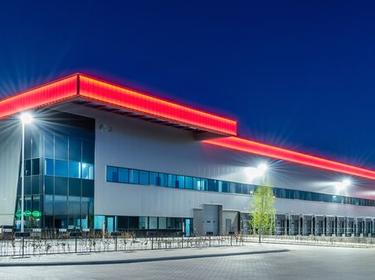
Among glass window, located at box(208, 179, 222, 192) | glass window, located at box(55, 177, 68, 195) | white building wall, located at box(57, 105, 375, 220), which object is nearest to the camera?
glass window, located at box(55, 177, 68, 195)

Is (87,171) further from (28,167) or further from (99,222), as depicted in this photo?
(28,167)

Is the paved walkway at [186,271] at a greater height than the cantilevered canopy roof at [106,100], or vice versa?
the cantilevered canopy roof at [106,100]

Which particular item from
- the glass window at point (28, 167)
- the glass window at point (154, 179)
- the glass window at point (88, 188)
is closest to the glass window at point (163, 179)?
the glass window at point (154, 179)

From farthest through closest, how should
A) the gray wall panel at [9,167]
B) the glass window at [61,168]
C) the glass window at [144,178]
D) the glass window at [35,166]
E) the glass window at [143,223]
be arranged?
1. the glass window at [144,178]
2. the glass window at [143,223]
3. the gray wall panel at [9,167]
4. the glass window at [61,168]
5. the glass window at [35,166]

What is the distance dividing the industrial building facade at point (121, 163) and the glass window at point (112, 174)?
0.09 meters

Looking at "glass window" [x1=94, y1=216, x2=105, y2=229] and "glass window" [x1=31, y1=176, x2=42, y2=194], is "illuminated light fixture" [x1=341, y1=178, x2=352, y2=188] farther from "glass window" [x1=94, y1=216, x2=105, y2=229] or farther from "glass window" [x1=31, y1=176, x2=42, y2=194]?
"glass window" [x1=31, y1=176, x2=42, y2=194]

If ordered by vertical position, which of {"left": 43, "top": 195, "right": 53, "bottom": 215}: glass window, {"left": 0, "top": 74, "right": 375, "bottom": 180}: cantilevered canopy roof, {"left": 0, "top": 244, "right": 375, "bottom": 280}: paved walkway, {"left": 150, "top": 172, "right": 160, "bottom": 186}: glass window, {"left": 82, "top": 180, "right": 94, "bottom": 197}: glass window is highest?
{"left": 0, "top": 74, "right": 375, "bottom": 180}: cantilevered canopy roof

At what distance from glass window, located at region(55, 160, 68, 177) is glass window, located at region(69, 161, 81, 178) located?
41 cm

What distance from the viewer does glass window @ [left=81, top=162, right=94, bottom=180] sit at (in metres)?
49.4

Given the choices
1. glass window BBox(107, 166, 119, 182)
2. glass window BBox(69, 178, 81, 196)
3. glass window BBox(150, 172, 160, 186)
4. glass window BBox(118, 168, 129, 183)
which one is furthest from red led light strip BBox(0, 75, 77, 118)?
glass window BBox(150, 172, 160, 186)

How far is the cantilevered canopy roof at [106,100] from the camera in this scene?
4406cm

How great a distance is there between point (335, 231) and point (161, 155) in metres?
43.9

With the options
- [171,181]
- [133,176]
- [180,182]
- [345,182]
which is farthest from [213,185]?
[345,182]

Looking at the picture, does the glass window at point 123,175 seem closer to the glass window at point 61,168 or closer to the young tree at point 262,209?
the glass window at point 61,168
